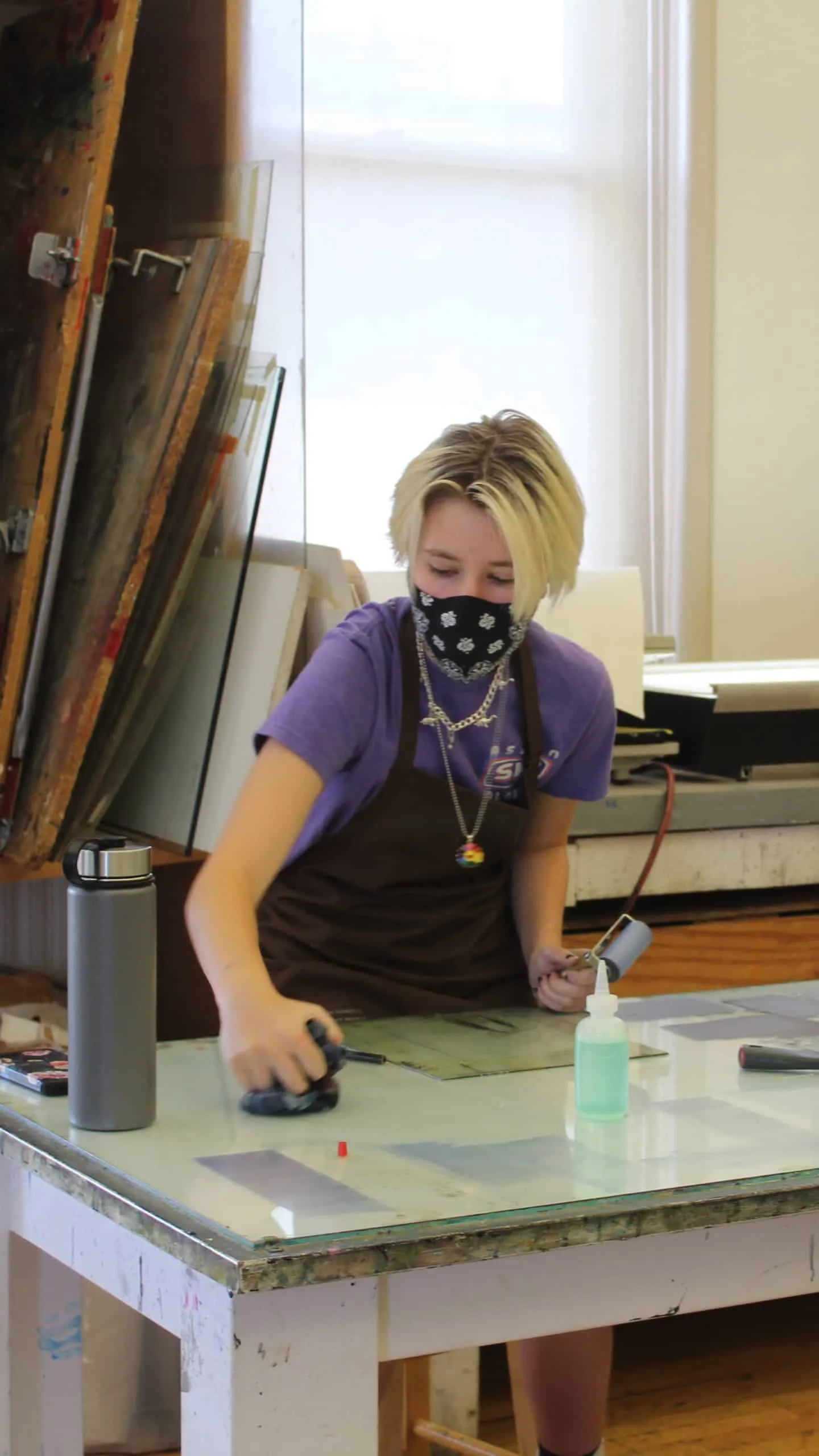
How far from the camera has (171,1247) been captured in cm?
96

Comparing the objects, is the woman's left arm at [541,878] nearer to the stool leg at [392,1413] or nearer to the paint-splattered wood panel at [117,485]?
the stool leg at [392,1413]

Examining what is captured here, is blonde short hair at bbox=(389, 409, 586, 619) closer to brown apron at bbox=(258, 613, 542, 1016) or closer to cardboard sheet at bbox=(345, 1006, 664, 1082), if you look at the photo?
brown apron at bbox=(258, 613, 542, 1016)

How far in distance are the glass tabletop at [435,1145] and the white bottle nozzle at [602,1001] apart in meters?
0.07

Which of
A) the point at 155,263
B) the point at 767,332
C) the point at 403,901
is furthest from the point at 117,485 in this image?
the point at 767,332

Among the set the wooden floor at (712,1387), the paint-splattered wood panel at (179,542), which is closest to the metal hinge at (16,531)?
the paint-splattered wood panel at (179,542)

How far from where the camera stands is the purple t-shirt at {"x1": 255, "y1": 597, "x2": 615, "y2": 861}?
1.62m

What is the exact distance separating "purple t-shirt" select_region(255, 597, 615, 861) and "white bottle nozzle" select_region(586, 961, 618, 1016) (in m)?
0.45

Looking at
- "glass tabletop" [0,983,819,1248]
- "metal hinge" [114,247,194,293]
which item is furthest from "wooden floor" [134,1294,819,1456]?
"metal hinge" [114,247,194,293]

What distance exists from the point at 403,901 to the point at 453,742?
0.59 ft

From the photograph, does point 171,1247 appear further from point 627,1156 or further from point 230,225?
point 230,225

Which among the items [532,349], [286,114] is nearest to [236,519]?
[286,114]

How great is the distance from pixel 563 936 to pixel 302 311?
33.7 inches

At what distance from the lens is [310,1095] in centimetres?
121

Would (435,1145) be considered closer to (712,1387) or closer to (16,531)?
(16,531)
